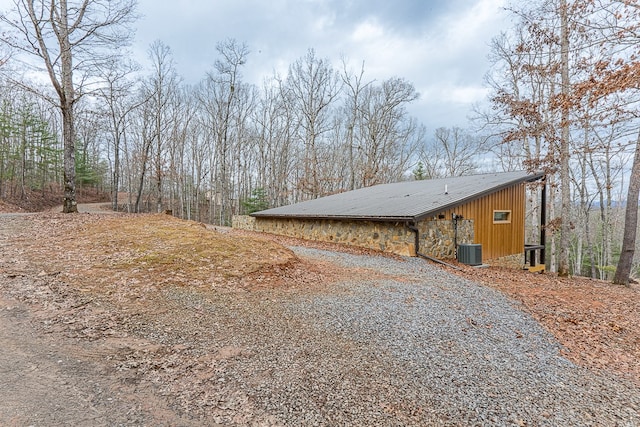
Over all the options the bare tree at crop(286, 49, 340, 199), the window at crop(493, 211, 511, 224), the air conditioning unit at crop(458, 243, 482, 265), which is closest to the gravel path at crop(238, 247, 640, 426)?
the air conditioning unit at crop(458, 243, 482, 265)

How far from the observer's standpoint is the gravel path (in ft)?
6.97

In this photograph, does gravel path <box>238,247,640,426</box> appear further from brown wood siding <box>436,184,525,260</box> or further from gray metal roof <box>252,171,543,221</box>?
brown wood siding <box>436,184,525,260</box>

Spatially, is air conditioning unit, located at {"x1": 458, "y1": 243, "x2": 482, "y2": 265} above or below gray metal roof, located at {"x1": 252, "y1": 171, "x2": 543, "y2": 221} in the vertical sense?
below

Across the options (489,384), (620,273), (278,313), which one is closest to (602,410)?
(489,384)

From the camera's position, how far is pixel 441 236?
31.1 feet

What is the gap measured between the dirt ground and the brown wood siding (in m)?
3.53

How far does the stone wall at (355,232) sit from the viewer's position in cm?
919

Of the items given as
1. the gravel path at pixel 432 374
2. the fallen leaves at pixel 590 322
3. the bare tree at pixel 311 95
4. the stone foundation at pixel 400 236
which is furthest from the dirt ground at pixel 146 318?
the bare tree at pixel 311 95

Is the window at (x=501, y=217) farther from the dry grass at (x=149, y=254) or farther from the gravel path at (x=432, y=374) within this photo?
the dry grass at (x=149, y=254)

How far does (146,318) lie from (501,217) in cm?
1197

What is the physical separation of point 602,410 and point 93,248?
720 cm

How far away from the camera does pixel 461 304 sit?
4648mm

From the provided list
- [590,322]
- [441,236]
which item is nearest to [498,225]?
[441,236]

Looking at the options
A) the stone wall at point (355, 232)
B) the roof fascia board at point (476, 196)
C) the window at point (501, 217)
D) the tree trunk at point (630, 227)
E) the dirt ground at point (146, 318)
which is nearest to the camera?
the dirt ground at point (146, 318)
